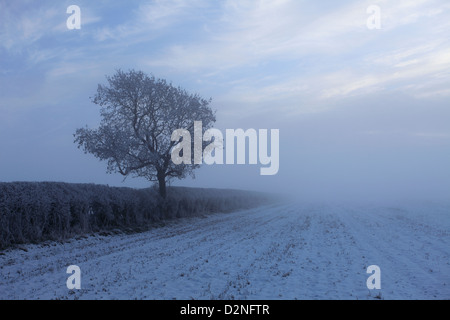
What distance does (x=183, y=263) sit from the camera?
12.2 metres

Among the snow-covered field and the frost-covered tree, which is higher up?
the frost-covered tree

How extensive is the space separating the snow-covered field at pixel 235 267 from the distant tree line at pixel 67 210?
1.22 meters

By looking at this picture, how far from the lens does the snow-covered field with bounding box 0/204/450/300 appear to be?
28.7ft

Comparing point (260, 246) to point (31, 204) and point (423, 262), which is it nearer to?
point (423, 262)

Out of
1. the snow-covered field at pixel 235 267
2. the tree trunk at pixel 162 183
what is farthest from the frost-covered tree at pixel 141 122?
the snow-covered field at pixel 235 267

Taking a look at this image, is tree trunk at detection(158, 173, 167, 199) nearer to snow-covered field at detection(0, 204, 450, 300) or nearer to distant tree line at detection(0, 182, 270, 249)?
distant tree line at detection(0, 182, 270, 249)

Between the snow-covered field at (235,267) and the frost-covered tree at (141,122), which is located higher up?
the frost-covered tree at (141,122)

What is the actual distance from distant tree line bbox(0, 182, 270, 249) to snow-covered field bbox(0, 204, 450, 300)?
122cm

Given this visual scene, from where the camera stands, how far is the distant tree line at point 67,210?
53.5ft

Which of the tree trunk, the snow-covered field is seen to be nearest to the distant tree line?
the snow-covered field

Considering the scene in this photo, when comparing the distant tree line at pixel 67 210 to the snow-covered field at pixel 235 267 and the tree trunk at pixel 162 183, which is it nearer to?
the snow-covered field at pixel 235 267

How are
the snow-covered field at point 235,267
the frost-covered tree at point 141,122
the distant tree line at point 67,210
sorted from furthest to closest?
the frost-covered tree at point 141,122
the distant tree line at point 67,210
the snow-covered field at point 235,267
